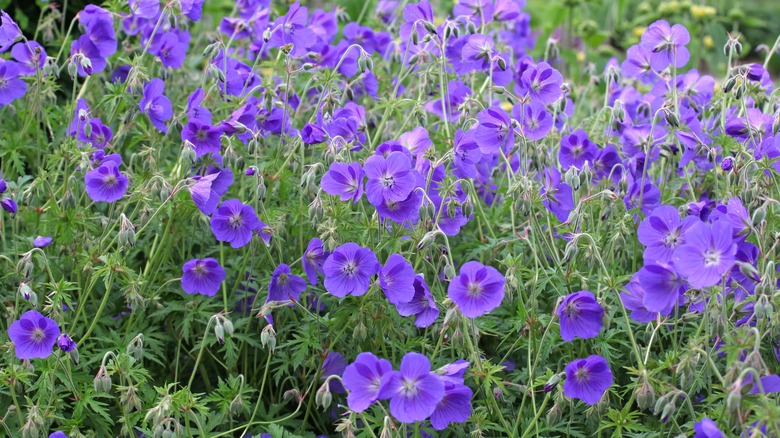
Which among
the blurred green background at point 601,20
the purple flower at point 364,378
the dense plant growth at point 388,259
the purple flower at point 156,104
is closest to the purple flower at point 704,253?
the dense plant growth at point 388,259

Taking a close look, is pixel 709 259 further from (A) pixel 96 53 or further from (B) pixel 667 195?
(A) pixel 96 53

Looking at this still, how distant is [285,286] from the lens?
2.43 metres

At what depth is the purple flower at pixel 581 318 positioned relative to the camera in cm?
210

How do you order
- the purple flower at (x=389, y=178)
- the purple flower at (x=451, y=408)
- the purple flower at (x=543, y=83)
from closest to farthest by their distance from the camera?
the purple flower at (x=451, y=408)
the purple flower at (x=389, y=178)
the purple flower at (x=543, y=83)

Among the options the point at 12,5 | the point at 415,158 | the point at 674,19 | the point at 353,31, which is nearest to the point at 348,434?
the point at 415,158

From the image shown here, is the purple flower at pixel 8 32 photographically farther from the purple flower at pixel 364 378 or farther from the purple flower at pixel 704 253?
the purple flower at pixel 704 253

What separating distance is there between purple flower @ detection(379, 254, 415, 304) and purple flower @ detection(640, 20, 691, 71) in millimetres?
1243

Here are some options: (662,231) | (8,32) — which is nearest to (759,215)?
(662,231)

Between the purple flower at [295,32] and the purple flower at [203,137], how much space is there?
0.46 m

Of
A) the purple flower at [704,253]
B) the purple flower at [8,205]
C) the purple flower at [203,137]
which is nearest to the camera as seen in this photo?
the purple flower at [704,253]

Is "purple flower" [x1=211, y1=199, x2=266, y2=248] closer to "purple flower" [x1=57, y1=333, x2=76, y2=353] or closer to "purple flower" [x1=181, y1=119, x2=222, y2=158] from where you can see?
"purple flower" [x1=181, y1=119, x2=222, y2=158]

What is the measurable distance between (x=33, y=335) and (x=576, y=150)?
165cm

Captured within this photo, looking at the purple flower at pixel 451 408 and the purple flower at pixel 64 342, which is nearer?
the purple flower at pixel 451 408

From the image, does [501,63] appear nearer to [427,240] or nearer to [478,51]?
[478,51]
